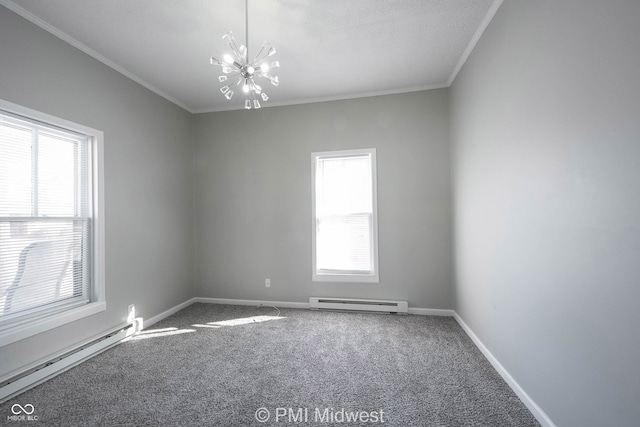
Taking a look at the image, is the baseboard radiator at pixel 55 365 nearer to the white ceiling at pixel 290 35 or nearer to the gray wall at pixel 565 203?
the white ceiling at pixel 290 35

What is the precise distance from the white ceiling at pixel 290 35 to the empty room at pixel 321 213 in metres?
0.02

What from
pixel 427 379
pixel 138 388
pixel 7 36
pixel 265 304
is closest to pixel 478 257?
pixel 427 379

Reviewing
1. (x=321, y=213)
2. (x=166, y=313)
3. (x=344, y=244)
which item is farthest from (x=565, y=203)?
(x=166, y=313)

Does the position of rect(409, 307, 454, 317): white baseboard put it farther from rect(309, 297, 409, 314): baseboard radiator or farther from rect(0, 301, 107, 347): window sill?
rect(0, 301, 107, 347): window sill

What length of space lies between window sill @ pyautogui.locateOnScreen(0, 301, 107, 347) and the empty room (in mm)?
19

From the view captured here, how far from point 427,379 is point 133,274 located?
10.4ft

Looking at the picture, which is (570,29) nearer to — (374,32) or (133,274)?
(374,32)

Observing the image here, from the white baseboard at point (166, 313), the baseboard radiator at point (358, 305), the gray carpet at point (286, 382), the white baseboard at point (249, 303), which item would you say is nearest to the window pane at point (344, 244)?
the baseboard radiator at point (358, 305)

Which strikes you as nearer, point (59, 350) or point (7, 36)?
point (7, 36)

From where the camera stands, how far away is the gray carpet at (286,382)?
175cm

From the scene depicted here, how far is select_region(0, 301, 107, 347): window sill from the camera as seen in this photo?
6.61 feet

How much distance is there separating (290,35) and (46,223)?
8.90 feet

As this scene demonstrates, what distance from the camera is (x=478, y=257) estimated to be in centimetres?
261

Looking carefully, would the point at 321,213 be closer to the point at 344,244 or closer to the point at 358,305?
the point at 344,244
